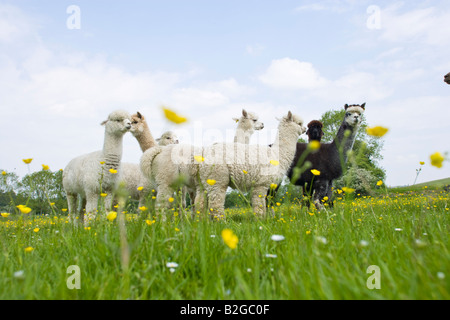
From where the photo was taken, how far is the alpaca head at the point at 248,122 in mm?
6734

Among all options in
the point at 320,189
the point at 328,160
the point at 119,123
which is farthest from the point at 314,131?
the point at 119,123

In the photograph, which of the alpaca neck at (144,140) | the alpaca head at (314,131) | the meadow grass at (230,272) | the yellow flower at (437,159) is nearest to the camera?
the meadow grass at (230,272)

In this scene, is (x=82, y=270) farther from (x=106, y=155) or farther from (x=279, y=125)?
(x=279, y=125)

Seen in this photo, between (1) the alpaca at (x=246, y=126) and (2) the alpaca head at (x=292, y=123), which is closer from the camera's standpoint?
(2) the alpaca head at (x=292, y=123)

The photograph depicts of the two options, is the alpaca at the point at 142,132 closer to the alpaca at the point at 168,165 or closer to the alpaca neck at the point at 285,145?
the alpaca at the point at 168,165

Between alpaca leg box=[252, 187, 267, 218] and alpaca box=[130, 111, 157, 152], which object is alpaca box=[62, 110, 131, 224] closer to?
alpaca box=[130, 111, 157, 152]

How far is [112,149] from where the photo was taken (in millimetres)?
6020

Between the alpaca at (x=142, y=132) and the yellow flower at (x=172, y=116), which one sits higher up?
the alpaca at (x=142, y=132)

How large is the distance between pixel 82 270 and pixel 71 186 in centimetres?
561

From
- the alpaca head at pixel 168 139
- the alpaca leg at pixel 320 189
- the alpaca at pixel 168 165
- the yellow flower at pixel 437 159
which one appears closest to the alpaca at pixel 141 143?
the alpaca head at pixel 168 139

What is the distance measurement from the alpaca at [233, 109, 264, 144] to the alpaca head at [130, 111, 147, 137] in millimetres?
2015

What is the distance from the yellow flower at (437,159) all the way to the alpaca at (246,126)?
4.77 metres

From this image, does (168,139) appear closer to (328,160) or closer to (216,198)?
(216,198)

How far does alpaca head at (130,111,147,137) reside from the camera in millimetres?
6844
